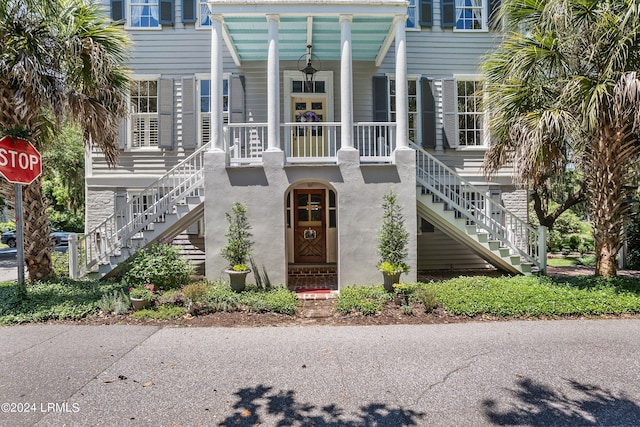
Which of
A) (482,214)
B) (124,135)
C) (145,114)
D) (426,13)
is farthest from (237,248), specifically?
(426,13)

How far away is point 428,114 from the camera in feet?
34.4

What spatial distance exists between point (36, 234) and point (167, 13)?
6.83m

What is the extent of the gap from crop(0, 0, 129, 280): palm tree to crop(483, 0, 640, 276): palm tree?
7.60 metres

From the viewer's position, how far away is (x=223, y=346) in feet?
15.8

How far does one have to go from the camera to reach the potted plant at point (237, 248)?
23.1 feet

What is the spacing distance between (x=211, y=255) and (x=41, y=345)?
10.1ft

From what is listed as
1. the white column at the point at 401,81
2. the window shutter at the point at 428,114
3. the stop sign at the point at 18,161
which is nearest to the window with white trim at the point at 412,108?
the window shutter at the point at 428,114

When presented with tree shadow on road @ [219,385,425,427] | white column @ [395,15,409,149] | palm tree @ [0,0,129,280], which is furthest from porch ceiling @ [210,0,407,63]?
tree shadow on road @ [219,385,425,427]

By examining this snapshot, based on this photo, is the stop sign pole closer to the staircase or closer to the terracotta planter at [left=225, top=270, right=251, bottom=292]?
the staircase

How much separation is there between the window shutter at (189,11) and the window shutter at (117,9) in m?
1.70

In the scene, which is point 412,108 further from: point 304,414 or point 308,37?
point 304,414

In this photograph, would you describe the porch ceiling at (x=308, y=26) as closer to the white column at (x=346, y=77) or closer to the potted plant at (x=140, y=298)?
the white column at (x=346, y=77)

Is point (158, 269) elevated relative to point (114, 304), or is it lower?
elevated

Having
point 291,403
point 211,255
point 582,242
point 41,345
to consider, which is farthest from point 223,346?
point 582,242
